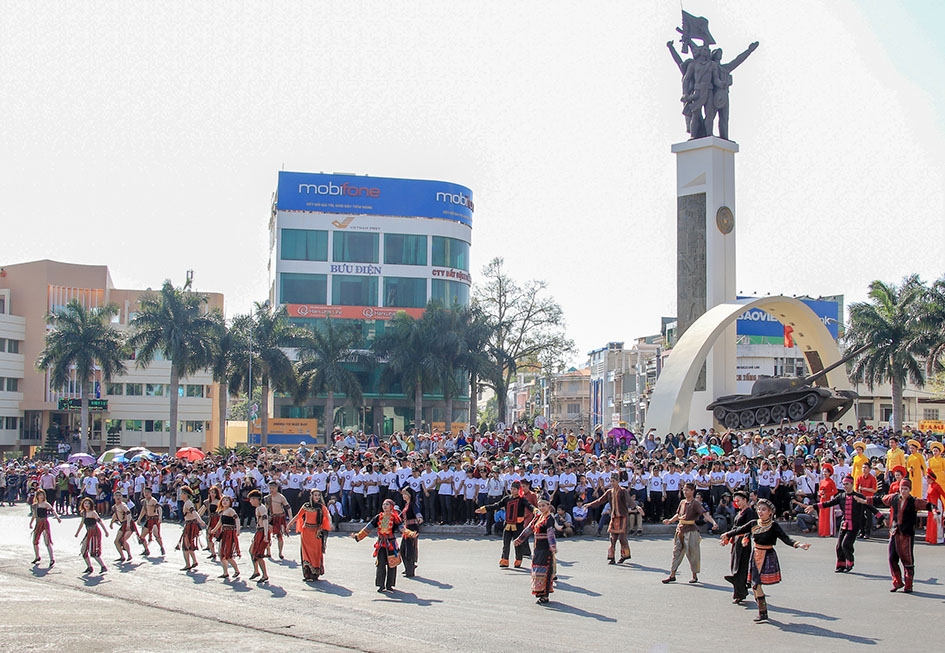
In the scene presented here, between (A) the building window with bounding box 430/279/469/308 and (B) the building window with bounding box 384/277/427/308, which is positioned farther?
(A) the building window with bounding box 430/279/469/308

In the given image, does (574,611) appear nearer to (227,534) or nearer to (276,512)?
(227,534)

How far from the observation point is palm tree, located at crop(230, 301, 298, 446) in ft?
174

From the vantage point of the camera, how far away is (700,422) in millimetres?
38750

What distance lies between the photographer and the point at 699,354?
34.9m

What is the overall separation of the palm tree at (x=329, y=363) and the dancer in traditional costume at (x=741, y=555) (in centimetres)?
4300

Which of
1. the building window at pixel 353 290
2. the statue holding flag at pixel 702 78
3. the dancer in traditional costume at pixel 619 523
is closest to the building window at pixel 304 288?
the building window at pixel 353 290

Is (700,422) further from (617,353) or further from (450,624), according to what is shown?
(617,353)

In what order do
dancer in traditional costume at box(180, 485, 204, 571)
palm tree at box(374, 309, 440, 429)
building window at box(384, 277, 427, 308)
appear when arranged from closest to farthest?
dancer in traditional costume at box(180, 485, 204, 571)
palm tree at box(374, 309, 440, 429)
building window at box(384, 277, 427, 308)

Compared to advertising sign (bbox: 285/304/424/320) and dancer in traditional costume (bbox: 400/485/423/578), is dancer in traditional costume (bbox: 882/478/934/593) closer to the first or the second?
dancer in traditional costume (bbox: 400/485/423/578)

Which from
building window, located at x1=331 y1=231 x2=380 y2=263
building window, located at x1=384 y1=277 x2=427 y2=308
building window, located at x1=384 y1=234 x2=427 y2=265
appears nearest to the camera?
building window, located at x1=331 y1=231 x2=380 y2=263

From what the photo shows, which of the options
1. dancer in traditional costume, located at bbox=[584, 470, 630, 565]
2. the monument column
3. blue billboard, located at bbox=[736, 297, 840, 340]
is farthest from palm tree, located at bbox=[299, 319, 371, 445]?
dancer in traditional costume, located at bbox=[584, 470, 630, 565]

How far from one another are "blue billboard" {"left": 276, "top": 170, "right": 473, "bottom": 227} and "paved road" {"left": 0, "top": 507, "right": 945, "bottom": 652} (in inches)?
2040

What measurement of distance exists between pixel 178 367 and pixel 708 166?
28.3 m

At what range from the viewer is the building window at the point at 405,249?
70375 millimetres
